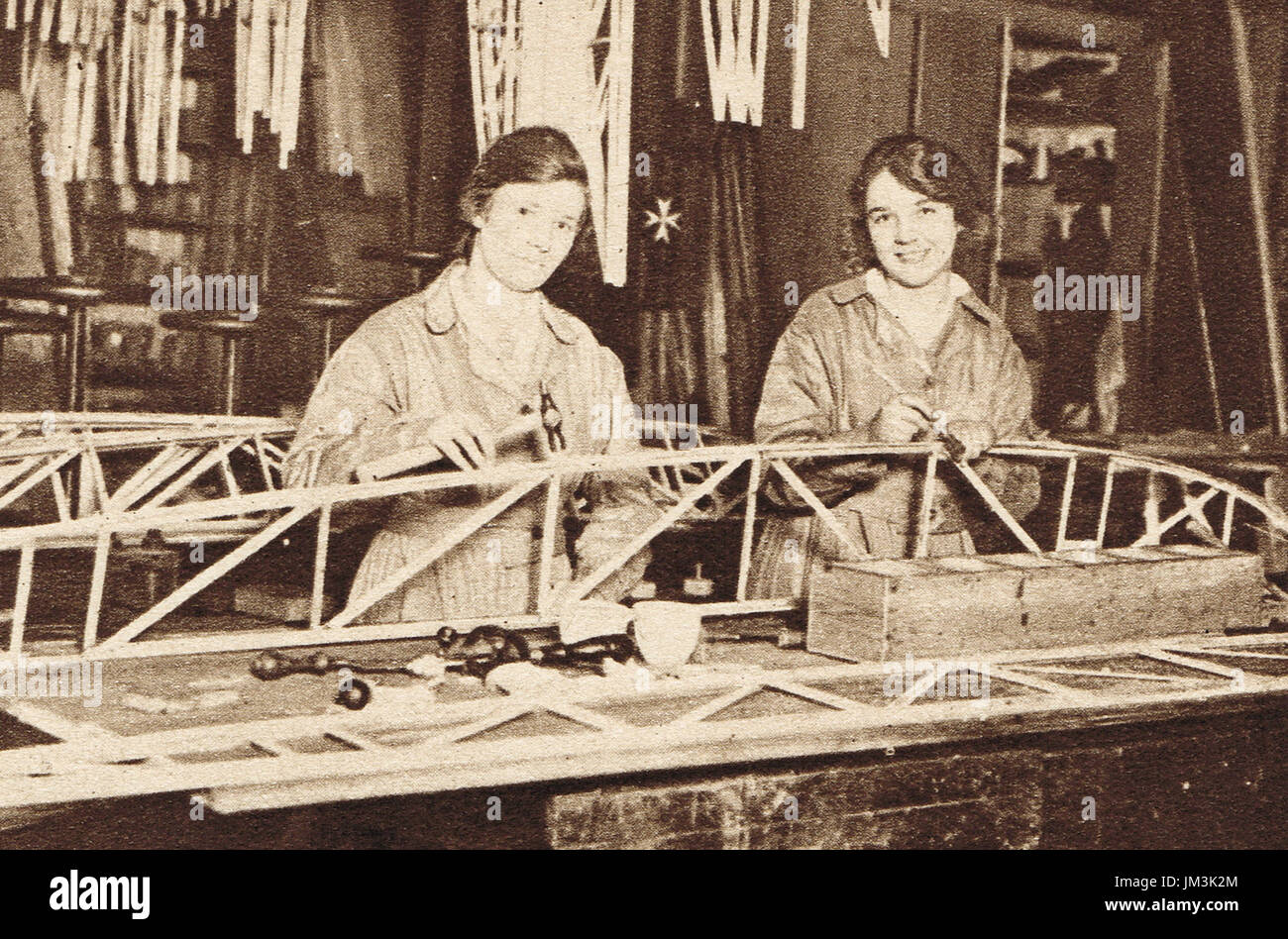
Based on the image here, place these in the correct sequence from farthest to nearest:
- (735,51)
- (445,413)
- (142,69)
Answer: (735,51)
(142,69)
(445,413)

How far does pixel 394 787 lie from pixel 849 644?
1166 mm

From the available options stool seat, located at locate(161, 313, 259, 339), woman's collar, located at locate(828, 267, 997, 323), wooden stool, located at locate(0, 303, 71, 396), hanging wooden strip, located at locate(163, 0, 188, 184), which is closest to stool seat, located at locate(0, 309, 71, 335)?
wooden stool, located at locate(0, 303, 71, 396)

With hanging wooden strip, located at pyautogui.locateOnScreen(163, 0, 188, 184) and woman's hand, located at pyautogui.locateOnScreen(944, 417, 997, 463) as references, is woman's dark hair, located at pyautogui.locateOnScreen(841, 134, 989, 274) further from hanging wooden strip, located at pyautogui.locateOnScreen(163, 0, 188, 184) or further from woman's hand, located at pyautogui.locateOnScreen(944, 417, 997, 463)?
hanging wooden strip, located at pyautogui.locateOnScreen(163, 0, 188, 184)

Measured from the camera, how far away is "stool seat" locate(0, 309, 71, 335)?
344 centimetres

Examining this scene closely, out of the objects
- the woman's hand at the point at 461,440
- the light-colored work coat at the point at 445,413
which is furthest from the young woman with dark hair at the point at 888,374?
the woman's hand at the point at 461,440

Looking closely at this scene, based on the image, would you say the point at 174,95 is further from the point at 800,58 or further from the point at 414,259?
the point at 800,58

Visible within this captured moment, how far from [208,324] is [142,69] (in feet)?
2.07

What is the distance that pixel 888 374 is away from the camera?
13.1 feet

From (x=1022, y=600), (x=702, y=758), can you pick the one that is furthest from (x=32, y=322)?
(x=1022, y=600)

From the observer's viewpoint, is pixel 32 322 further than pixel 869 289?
No

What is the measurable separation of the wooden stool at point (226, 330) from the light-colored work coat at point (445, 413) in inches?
17.3

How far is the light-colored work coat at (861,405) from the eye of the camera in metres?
3.89

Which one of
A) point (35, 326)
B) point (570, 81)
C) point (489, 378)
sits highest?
point (570, 81)

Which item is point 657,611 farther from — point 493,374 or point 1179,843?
point 1179,843
